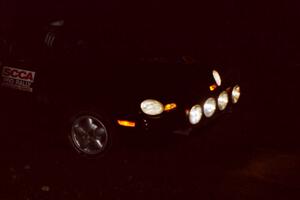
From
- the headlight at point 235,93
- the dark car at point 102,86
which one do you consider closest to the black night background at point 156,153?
the dark car at point 102,86

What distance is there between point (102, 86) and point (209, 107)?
1.28 m

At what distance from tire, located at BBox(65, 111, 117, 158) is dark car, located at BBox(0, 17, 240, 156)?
0.04ft

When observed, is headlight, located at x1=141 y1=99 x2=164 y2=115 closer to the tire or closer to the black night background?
the black night background

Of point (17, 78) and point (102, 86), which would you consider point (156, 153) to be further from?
point (17, 78)

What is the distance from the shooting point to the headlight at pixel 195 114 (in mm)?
4288

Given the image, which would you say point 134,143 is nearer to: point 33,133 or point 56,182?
point 56,182

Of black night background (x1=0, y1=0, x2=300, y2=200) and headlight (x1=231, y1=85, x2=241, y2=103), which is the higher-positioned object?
headlight (x1=231, y1=85, x2=241, y2=103)

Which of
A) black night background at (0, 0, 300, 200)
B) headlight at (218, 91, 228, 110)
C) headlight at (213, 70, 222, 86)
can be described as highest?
headlight at (213, 70, 222, 86)

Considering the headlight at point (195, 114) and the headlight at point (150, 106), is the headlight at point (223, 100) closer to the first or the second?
the headlight at point (195, 114)

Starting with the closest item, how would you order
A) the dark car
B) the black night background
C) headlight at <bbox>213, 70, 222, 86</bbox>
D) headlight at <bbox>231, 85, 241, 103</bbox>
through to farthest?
the black night background < the dark car < headlight at <bbox>213, 70, 222, 86</bbox> < headlight at <bbox>231, 85, 241, 103</bbox>

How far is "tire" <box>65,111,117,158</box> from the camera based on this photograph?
434 cm

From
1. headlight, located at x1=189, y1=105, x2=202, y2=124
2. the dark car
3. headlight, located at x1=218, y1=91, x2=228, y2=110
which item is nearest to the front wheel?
the dark car

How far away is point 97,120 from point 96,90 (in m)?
0.34

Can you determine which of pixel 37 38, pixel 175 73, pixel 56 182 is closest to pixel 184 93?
pixel 175 73
